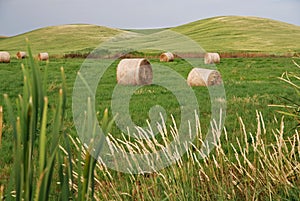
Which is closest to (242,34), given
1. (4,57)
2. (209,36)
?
(209,36)

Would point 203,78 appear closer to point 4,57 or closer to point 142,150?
point 142,150

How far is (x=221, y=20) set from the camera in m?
74.1

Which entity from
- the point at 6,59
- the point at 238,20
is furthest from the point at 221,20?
the point at 6,59

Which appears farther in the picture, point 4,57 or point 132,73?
point 4,57

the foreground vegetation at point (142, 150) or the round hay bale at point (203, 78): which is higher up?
the foreground vegetation at point (142, 150)

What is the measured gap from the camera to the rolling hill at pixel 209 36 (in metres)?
53.4

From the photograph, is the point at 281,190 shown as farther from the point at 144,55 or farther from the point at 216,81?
the point at 144,55

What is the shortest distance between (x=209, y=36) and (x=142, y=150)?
204 feet

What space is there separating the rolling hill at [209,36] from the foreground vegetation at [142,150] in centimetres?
3700

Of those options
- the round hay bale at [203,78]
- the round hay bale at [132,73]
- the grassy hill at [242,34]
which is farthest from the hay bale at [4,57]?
the grassy hill at [242,34]

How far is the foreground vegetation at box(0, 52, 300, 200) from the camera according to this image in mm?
Result: 833

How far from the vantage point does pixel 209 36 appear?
63.4 meters

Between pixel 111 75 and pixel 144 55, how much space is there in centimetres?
1577

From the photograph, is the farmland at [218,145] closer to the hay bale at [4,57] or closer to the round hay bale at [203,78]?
the round hay bale at [203,78]
